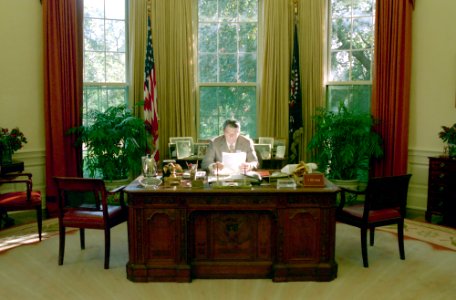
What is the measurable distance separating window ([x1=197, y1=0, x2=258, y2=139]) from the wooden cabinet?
2.58m

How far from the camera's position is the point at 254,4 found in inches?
282

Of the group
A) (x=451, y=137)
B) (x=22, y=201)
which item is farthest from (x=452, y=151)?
(x=22, y=201)

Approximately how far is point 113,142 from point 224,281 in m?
2.92

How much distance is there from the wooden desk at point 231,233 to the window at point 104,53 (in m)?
3.30

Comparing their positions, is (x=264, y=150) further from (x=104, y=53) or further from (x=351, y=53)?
(x=104, y=53)

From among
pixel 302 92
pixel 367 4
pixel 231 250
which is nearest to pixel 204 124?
pixel 302 92

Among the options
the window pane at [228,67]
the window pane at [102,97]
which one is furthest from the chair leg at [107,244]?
the window pane at [228,67]

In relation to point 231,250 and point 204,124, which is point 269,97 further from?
point 231,250

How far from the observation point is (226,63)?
728 cm

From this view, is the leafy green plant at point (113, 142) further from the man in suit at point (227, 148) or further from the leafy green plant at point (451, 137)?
the leafy green plant at point (451, 137)

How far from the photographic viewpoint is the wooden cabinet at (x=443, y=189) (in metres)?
5.69

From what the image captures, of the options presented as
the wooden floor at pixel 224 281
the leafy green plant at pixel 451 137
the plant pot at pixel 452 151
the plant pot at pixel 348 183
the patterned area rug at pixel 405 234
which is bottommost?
the wooden floor at pixel 224 281

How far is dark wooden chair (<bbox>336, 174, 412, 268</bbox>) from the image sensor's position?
434 centimetres

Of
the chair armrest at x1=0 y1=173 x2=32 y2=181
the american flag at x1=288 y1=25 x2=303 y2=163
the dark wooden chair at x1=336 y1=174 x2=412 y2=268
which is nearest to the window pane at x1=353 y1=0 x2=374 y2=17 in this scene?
the american flag at x1=288 y1=25 x2=303 y2=163
